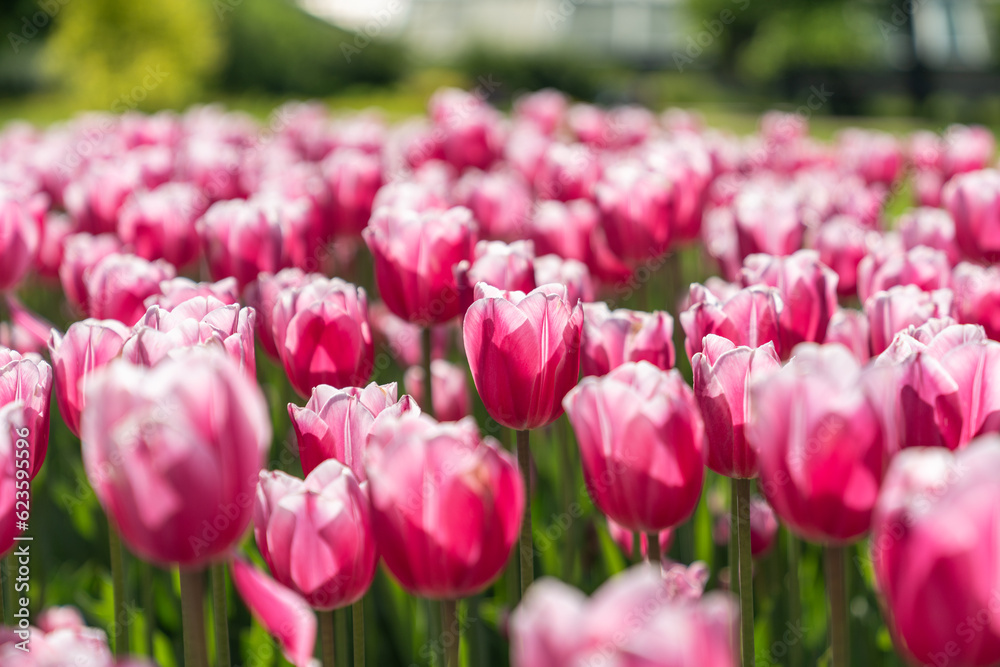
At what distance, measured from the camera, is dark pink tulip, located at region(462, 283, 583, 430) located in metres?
1.57

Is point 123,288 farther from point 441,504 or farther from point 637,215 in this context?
point 637,215

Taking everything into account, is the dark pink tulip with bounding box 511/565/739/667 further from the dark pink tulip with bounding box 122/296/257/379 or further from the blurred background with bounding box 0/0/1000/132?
the blurred background with bounding box 0/0/1000/132

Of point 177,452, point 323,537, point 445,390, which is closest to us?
point 177,452

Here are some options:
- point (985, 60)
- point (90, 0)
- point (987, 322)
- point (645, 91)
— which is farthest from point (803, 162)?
point (985, 60)

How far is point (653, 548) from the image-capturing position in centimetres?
157

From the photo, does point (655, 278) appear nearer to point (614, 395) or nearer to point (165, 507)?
point (614, 395)

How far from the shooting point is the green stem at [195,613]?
1.10 meters

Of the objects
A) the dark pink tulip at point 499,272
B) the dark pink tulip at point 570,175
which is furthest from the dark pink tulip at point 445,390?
the dark pink tulip at point 570,175

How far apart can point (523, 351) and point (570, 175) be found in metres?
2.35

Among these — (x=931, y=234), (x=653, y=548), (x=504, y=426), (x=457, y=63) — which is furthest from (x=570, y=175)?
(x=457, y=63)

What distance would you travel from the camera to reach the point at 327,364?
6.20ft

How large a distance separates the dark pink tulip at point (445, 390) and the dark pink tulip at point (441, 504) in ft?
5.09

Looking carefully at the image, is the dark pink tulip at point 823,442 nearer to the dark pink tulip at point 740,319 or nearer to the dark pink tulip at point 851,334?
the dark pink tulip at point 740,319

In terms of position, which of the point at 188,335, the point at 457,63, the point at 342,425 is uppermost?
the point at 188,335
